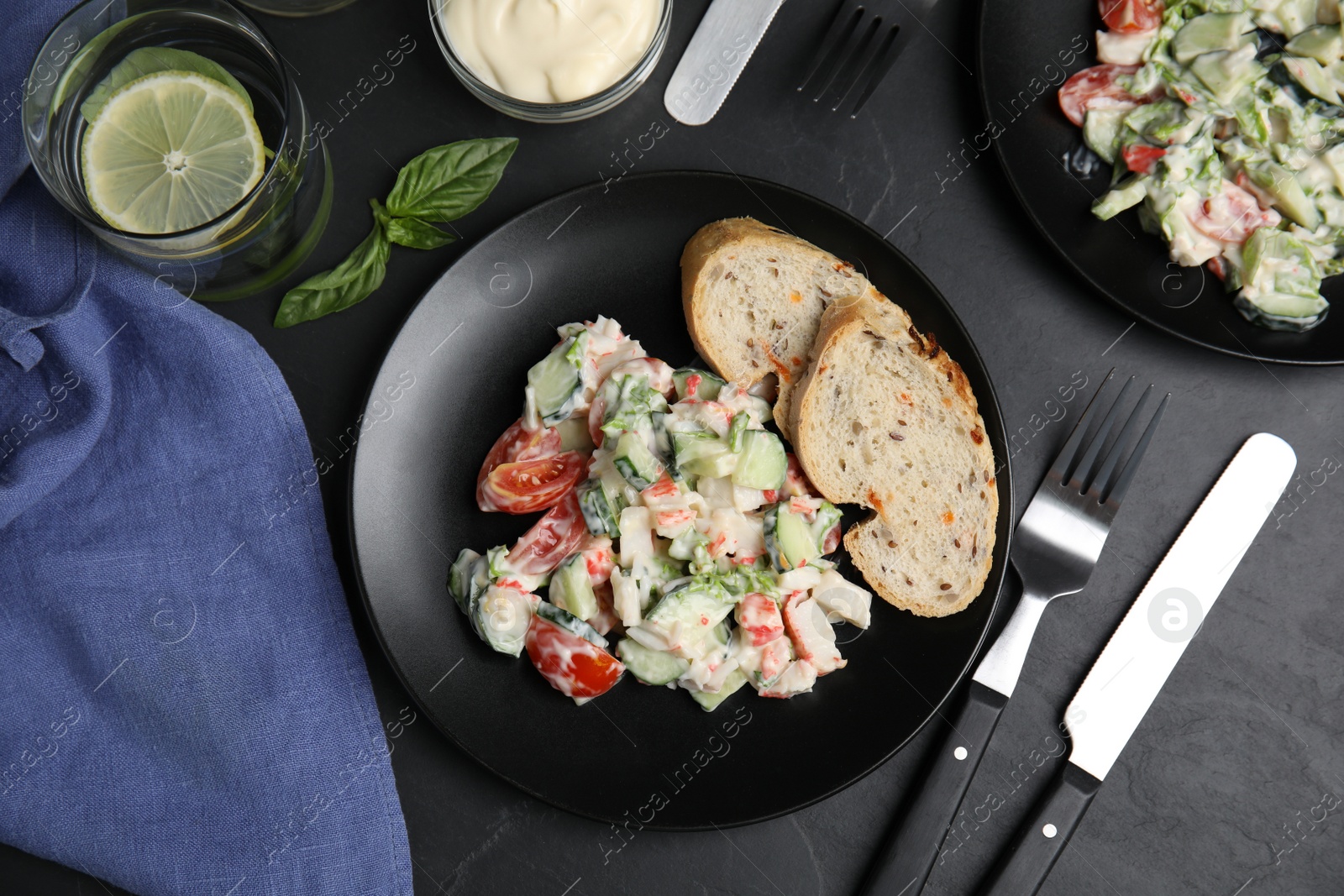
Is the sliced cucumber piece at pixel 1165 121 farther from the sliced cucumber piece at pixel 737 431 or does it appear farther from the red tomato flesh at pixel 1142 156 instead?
the sliced cucumber piece at pixel 737 431

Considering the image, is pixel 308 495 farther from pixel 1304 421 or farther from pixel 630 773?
pixel 1304 421

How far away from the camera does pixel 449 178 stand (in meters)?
1.96

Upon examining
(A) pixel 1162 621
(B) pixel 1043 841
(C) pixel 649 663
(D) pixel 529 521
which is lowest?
(B) pixel 1043 841

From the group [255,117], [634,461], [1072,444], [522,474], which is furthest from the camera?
[1072,444]

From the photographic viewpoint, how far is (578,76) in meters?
1.89

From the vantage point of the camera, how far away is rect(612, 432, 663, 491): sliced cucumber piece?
5.58 ft

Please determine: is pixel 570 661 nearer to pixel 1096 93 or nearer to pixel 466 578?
pixel 466 578

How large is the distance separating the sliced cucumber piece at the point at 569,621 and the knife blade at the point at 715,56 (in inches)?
46.8

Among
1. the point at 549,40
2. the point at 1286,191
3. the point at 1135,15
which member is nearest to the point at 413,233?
the point at 549,40

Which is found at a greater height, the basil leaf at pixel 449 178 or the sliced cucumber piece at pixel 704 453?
the basil leaf at pixel 449 178

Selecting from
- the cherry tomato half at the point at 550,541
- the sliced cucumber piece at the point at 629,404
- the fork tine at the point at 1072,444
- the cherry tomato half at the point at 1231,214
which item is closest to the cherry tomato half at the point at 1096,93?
the cherry tomato half at the point at 1231,214

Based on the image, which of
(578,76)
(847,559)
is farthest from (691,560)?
(578,76)

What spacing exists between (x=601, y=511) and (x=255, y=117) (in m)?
1.17

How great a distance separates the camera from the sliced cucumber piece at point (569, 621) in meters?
1.75
